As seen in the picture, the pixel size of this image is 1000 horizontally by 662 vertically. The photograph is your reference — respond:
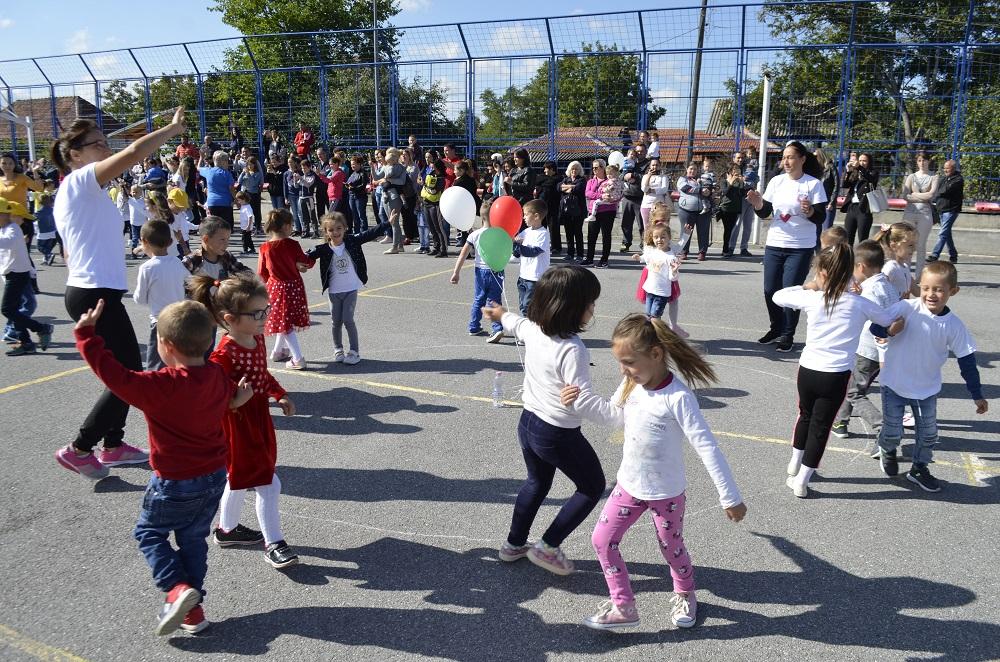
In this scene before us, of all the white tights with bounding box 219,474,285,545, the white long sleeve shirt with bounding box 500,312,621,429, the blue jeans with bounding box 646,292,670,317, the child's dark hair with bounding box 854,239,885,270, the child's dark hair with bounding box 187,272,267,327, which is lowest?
the white tights with bounding box 219,474,285,545

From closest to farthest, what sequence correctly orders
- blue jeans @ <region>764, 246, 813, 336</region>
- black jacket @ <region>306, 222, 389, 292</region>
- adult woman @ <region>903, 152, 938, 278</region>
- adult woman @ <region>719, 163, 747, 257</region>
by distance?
black jacket @ <region>306, 222, 389, 292</region>, blue jeans @ <region>764, 246, 813, 336</region>, adult woman @ <region>903, 152, 938, 278</region>, adult woman @ <region>719, 163, 747, 257</region>

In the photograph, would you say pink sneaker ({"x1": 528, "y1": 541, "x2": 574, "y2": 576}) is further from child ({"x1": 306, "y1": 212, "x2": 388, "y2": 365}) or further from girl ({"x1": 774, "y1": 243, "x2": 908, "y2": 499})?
child ({"x1": 306, "y1": 212, "x2": 388, "y2": 365})

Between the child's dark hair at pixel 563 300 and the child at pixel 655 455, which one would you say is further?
the child's dark hair at pixel 563 300

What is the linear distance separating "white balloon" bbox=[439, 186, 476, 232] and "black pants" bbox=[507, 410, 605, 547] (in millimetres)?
4298

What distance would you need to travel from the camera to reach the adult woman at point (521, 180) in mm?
13828

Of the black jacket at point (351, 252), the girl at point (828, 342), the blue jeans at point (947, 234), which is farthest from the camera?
the blue jeans at point (947, 234)

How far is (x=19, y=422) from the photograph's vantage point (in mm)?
5871

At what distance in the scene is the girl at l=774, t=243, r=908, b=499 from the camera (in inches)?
173

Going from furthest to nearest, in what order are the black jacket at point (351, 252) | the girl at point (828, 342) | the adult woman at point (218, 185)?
1. the adult woman at point (218, 185)
2. the black jacket at point (351, 252)
3. the girl at point (828, 342)

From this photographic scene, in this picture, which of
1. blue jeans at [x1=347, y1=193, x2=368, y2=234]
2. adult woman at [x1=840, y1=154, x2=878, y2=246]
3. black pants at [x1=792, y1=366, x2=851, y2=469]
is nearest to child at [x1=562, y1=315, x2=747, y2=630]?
black pants at [x1=792, y1=366, x2=851, y2=469]

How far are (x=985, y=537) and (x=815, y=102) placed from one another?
13946 mm

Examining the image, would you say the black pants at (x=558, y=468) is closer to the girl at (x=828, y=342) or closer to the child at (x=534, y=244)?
the girl at (x=828, y=342)

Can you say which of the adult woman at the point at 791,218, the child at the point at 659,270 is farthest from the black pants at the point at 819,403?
the adult woman at the point at 791,218

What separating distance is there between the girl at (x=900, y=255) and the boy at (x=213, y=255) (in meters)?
5.13
